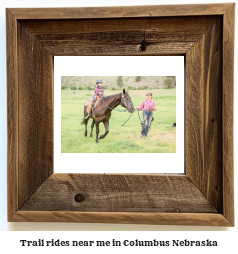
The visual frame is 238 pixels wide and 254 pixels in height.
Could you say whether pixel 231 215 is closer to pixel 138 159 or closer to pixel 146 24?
pixel 138 159

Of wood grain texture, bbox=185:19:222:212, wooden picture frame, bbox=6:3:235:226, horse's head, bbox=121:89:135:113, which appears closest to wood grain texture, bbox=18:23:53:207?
wooden picture frame, bbox=6:3:235:226

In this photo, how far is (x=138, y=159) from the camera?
1.57ft

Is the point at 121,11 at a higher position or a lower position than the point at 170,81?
higher

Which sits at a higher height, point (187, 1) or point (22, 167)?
point (187, 1)

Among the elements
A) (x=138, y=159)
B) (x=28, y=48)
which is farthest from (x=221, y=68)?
(x=28, y=48)

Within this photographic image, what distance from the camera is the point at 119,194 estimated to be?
0.47 metres

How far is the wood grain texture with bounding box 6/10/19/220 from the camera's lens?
464 millimetres

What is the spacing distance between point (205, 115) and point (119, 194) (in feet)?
0.70

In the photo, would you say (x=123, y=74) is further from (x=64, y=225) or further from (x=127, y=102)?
(x=64, y=225)

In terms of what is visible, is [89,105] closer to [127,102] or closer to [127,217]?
[127,102]

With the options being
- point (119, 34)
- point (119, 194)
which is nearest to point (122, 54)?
point (119, 34)

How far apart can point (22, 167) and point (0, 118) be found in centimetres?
11

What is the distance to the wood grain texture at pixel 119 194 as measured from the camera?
47 cm

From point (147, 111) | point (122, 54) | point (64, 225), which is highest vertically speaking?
point (122, 54)
